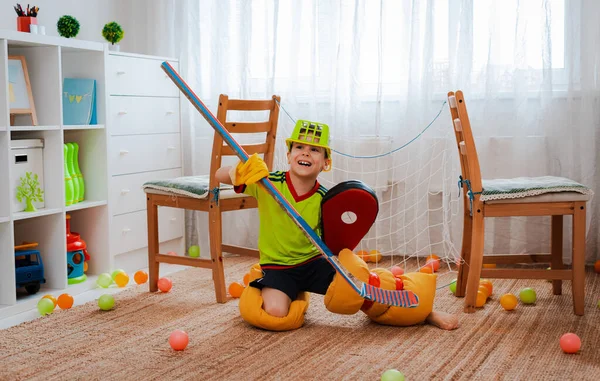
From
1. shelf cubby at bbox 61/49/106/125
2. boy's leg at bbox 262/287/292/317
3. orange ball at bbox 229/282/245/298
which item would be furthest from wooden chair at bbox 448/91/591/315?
shelf cubby at bbox 61/49/106/125

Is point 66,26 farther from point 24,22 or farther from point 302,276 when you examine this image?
point 302,276


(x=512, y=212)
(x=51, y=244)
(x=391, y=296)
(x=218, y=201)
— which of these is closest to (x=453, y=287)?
(x=512, y=212)

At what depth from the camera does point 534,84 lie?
3518mm

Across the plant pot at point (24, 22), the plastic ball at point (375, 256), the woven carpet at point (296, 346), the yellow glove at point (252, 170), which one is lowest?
the woven carpet at point (296, 346)

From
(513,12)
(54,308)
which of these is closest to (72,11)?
(54,308)

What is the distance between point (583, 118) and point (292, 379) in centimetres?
216

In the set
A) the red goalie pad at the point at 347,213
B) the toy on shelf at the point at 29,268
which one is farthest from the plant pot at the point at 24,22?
the red goalie pad at the point at 347,213

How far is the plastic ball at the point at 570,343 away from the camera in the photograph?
7.07 feet

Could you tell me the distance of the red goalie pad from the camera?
7.72 ft

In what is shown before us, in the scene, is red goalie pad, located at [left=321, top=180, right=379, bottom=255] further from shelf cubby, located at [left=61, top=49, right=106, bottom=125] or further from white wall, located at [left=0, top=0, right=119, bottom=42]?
white wall, located at [left=0, top=0, right=119, bottom=42]

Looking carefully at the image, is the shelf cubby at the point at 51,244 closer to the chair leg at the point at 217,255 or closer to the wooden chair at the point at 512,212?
the chair leg at the point at 217,255

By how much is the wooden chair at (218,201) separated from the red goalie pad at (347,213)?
0.58 meters

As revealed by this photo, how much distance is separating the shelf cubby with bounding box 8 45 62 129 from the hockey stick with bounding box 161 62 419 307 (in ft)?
3.08

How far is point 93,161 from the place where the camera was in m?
3.39
